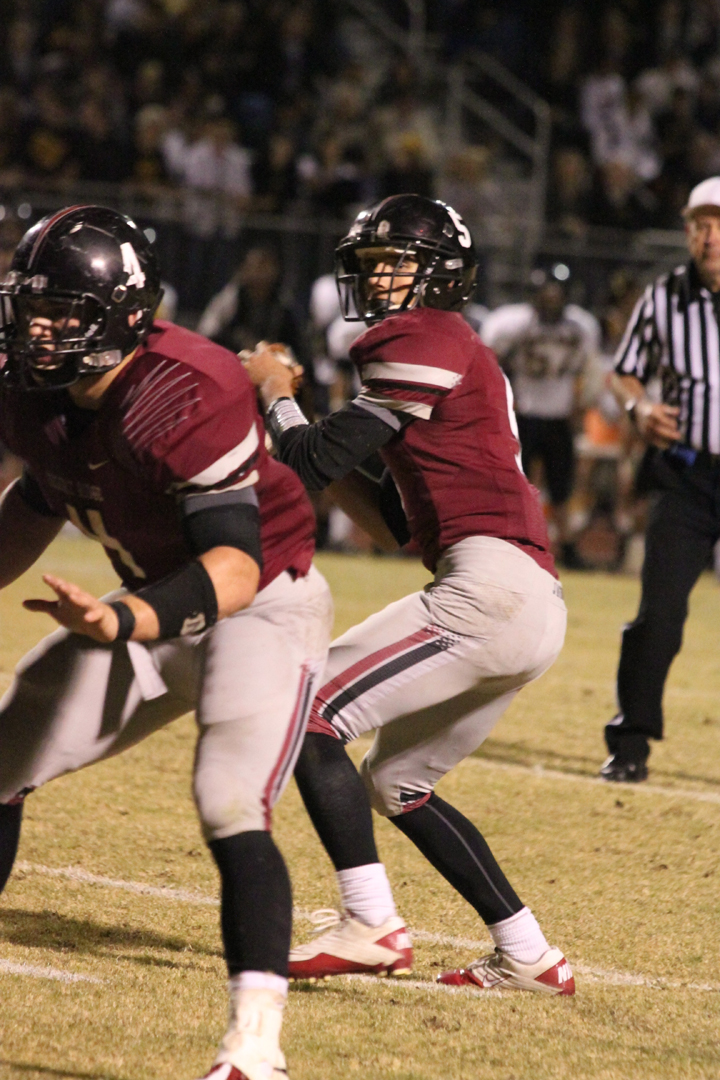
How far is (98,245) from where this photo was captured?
2.55 meters

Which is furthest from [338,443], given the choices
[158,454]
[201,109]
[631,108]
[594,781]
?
[631,108]

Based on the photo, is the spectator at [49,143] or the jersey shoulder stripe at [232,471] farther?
the spectator at [49,143]

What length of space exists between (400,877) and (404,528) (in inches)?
37.8

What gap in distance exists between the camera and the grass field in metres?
2.58

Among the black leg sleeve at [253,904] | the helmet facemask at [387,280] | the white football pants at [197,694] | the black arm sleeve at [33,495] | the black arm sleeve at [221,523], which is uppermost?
the helmet facemask at [387,280]

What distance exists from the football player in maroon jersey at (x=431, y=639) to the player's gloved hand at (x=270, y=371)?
0.20 ft

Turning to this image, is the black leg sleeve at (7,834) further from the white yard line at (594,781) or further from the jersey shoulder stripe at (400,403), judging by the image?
the white yard line at (594,781)

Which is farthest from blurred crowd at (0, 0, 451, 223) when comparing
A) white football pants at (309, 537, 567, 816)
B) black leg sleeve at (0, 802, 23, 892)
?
black leg sleeve at (0, 802, 23, 892)

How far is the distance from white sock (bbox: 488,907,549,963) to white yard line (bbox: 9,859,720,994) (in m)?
0.10

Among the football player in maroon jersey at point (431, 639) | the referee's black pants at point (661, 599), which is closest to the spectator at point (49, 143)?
the referee's black pants at point (661, 599)

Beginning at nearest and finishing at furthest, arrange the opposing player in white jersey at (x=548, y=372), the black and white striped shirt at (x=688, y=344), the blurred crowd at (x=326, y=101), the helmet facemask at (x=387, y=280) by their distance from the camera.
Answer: the helmet facemask at (x=387, y=280) < the black and white striped shirt at (x=688, y=344) < the opposing player in white jersey at (x=548, y=372) < the blurred crowd at (x=326, y=101)

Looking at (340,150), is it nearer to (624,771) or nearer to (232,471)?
(624,771)

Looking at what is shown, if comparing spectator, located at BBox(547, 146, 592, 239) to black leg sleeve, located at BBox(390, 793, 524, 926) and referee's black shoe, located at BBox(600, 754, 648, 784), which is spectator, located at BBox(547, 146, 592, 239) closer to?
referee's black shoe, located at BBox(600, 754, 648, 784)

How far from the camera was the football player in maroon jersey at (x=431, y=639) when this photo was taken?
2.91m
